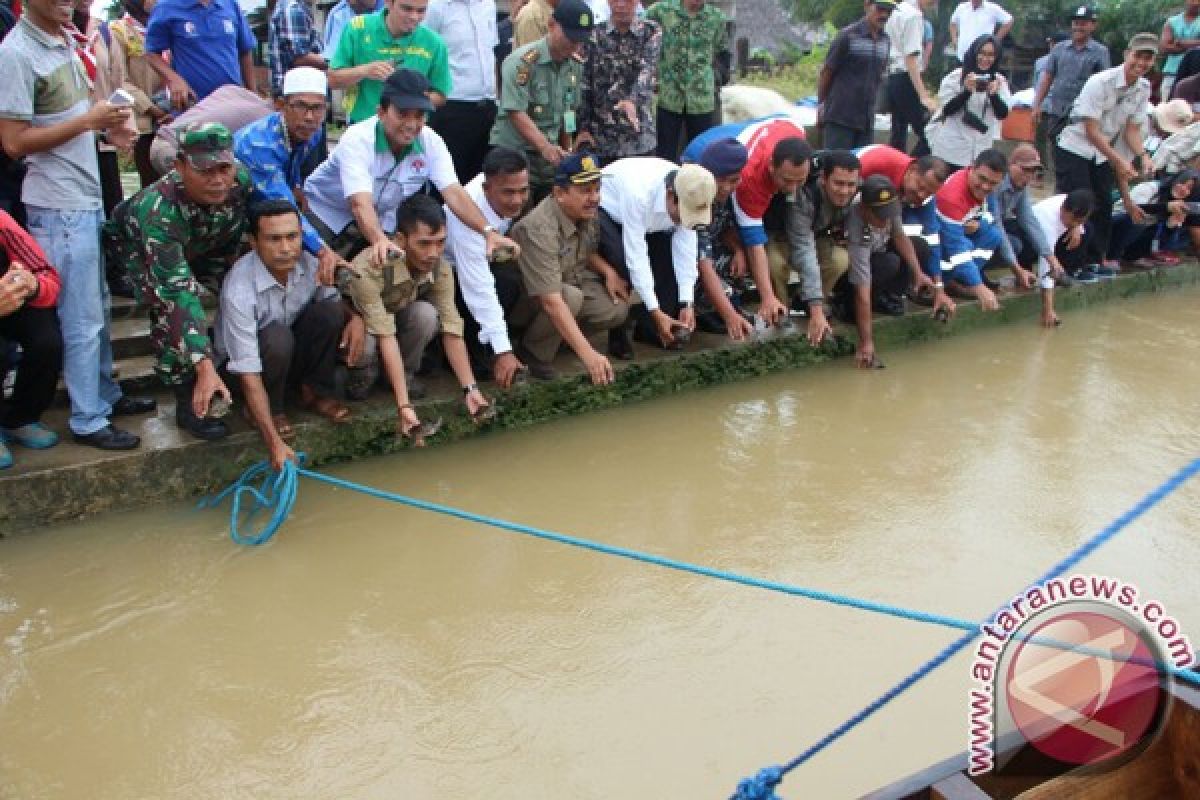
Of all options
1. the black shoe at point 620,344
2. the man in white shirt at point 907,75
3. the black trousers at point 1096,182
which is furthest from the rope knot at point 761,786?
the man in white shirt at point 907,75

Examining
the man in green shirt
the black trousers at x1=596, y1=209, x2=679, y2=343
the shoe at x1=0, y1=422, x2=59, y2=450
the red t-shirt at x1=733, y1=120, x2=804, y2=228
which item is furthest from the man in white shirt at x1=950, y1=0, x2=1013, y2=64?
the shoe at x1=0, y1=422, x2=59, y2=450

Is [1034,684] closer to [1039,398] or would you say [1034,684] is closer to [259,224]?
[259,224]

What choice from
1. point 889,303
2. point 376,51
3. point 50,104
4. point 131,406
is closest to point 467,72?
point 376,51

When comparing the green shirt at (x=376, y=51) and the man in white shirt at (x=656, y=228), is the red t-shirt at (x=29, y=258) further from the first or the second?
the man in white shirt at (x=656, y=228)

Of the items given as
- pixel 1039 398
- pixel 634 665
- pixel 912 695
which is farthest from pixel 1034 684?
pixel 1039 398

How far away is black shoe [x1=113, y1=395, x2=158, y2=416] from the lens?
4.57 meters

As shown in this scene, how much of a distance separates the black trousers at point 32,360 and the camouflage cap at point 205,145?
0.80 m

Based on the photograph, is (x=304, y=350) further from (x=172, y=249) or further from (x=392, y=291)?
(x=172, y=249)

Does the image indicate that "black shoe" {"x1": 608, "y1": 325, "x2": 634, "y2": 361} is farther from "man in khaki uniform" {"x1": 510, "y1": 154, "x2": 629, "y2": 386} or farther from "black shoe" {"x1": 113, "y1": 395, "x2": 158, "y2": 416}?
"black shoe" {"x1": 113, "y1": 395, "x2": 158, "y2": 416}

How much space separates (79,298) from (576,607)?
230cm

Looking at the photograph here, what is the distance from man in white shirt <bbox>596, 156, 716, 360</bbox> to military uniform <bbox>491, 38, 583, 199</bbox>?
51cm

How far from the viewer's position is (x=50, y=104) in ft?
12.9

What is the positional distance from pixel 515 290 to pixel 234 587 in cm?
210

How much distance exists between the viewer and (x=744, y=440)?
5340 millimetres
